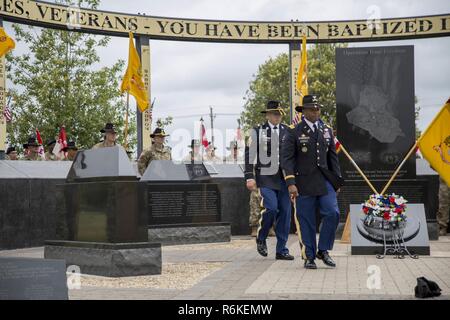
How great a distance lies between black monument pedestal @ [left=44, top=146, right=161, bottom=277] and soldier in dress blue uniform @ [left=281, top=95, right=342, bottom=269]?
192 cm

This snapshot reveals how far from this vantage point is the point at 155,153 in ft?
51.7

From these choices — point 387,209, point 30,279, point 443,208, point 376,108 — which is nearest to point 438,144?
point 387,209

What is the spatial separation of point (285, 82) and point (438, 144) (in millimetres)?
52054

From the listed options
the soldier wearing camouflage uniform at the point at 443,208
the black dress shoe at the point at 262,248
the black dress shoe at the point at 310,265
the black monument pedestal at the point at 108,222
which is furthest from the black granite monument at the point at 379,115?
the black monument pedestal at the point at 108,222

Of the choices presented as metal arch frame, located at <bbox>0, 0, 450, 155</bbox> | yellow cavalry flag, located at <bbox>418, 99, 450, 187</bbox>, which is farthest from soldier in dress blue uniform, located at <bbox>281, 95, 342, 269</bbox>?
metal arch frame, located at <bbox>0, 0, 450, 155</bbox>

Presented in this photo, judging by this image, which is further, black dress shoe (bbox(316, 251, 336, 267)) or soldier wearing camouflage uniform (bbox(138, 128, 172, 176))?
soldier wearing camouflage uniform (bbox(138, 128, 172, 176))

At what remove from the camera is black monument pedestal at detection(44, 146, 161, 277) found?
9281 millimetres

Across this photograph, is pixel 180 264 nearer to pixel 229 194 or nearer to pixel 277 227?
pixel 277 227

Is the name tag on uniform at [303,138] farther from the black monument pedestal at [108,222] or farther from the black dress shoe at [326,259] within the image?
the black monument pedestal at [108,222]

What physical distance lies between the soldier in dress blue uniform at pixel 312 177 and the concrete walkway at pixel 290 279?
359 millimetres

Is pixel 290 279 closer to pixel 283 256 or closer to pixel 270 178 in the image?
pixel 283 256

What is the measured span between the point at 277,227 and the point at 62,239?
123 inches

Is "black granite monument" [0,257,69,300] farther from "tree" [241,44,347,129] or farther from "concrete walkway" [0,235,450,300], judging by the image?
"tree" [241,44,347,129]
